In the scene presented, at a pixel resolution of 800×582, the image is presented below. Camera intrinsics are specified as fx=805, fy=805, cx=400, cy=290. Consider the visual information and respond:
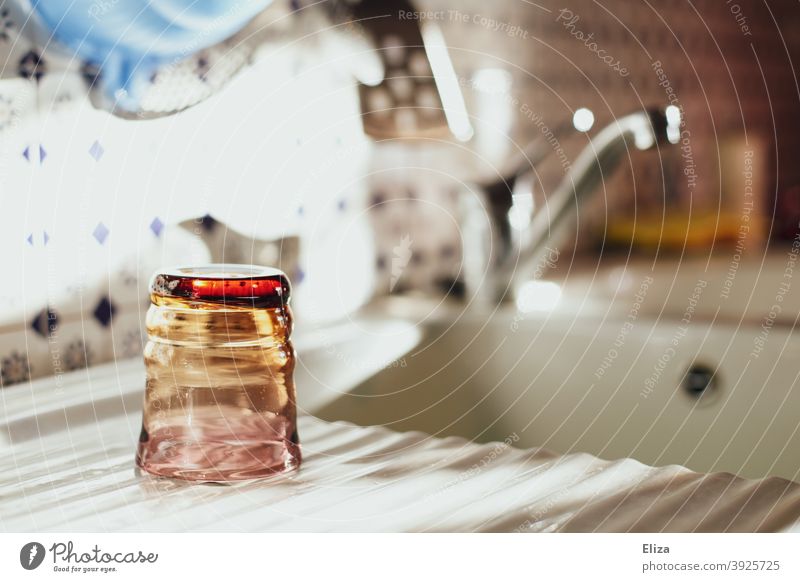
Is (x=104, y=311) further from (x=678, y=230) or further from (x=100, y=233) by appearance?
(x=678, y=230)

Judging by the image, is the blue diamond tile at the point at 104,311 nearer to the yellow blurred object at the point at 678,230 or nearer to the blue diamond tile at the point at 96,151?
the blue diamond tile at the point at 96,151

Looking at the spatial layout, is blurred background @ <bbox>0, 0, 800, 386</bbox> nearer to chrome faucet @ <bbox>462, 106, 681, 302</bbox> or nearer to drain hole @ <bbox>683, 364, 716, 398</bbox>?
chrome faucet @ <bbox>462, 106, 681, 302</bbox>

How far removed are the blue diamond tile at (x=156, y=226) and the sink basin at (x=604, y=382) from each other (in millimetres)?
155

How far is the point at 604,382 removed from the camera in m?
0.58

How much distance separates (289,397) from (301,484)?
4 centimetres

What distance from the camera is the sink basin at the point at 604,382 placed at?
533 millimetres

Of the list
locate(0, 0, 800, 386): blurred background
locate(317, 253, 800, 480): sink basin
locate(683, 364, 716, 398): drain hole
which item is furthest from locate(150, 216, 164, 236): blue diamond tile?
locate(683, 364, 716, 398): drain hole

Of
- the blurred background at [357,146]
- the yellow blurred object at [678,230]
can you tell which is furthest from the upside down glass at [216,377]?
the yellow blurred object at [678,230]

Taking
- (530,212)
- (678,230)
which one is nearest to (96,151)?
(530,212)

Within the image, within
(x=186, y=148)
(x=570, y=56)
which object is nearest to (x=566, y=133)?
→ (x=570, y=56)

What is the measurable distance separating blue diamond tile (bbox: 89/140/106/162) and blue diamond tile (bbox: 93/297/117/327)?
8 centimetres

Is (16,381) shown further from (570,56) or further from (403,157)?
(570,56)

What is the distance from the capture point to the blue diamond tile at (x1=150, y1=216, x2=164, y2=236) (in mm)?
493

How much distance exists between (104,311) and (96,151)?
92 millimetres
